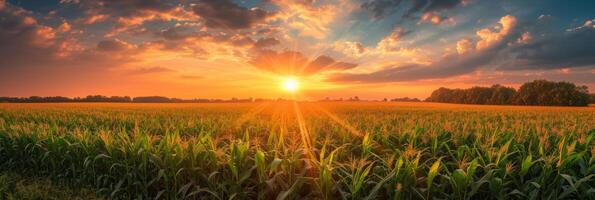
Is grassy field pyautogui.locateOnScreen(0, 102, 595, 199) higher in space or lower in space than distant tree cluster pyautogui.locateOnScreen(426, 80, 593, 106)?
lower

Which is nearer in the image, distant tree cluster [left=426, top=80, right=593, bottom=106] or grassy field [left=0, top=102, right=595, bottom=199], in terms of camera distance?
grassy field [left=0, top=102, right=595, bottom=199]

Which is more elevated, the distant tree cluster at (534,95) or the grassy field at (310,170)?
the distant tree cluster at (534,95)

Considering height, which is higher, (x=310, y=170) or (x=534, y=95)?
(x=534, y=95)

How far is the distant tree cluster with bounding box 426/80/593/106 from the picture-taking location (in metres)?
67.8

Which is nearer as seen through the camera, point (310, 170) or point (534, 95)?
point (310, 170)

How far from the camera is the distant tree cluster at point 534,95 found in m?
67.8

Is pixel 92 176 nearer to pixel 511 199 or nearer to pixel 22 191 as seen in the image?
pixel 22 191

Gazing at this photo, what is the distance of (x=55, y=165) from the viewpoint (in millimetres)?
7895

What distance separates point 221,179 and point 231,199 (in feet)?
2.51

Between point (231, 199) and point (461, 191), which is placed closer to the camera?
point (461, 191)

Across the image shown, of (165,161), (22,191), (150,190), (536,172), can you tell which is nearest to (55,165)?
(22,191)

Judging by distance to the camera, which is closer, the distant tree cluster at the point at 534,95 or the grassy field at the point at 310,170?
the grassy field at the point at 310,170

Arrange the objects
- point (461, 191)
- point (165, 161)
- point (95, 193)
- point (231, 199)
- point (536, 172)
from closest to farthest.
Answer: point (461, 191) < point (231, 199) < point (536, 172) < point (165, 161) < point (95, 193)

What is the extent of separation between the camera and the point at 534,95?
72.4 metres
